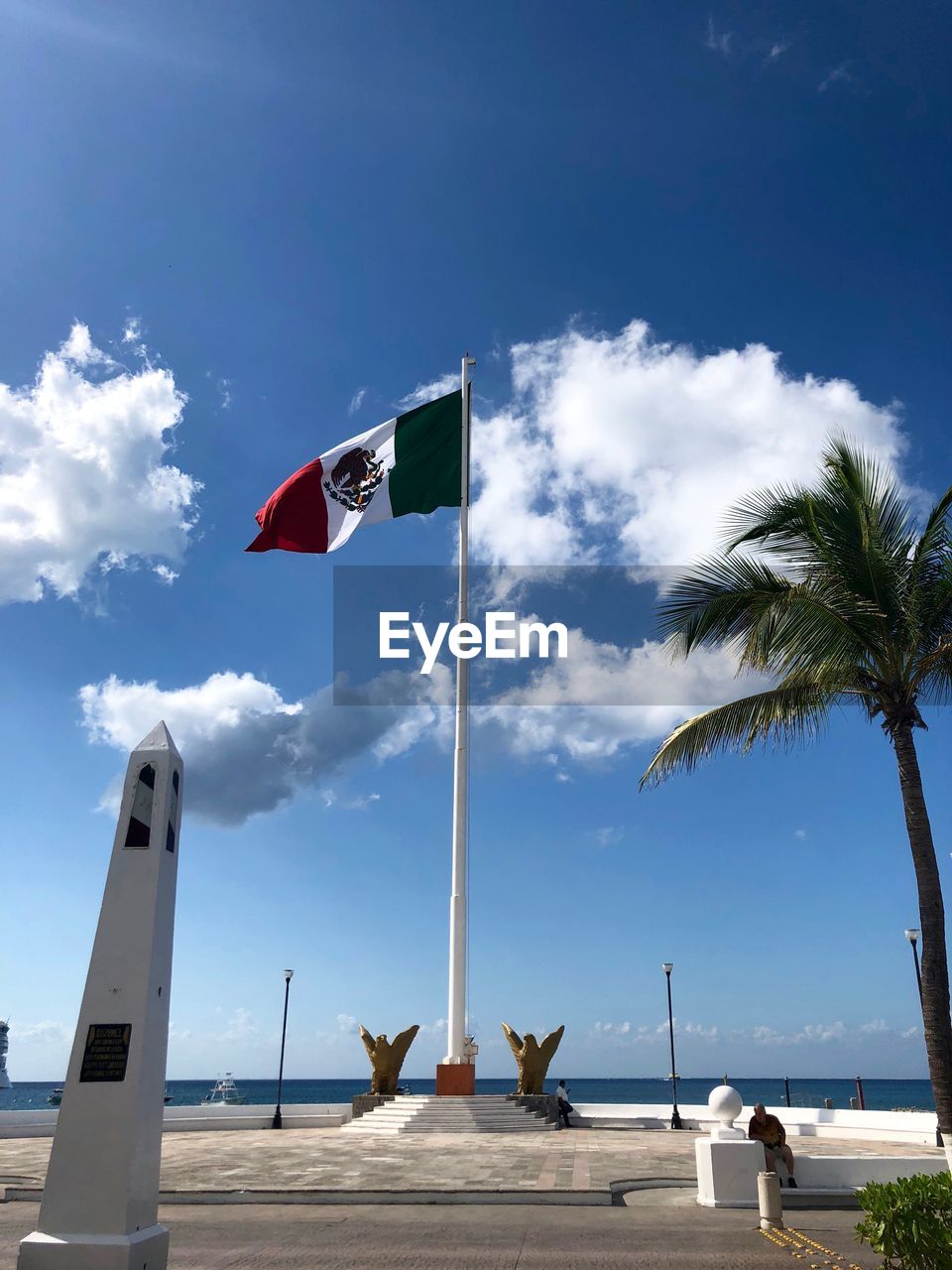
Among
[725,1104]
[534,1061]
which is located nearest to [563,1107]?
[534,1061]

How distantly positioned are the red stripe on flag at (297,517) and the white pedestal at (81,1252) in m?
20.7

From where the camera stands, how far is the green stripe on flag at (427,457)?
29.5 m

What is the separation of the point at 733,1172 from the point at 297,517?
19.8 metres

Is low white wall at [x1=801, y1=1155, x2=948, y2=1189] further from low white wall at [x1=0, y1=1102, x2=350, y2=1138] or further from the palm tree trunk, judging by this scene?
low white wall at [x1=0, y1=1102, x2=350, y2=1138]

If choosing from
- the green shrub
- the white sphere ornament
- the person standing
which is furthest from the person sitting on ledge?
the person standing

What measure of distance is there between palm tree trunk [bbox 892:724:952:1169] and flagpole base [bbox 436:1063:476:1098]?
16.1 metres

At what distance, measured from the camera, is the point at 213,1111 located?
105 ft

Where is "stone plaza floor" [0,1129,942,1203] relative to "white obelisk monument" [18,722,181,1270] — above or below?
below

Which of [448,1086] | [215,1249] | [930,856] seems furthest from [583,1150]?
[215,1249]

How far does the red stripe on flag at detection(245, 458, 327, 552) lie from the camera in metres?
27.4

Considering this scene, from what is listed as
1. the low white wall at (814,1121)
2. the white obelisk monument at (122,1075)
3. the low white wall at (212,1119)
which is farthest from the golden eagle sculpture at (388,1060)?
the white obelisk monument at (122,1075)

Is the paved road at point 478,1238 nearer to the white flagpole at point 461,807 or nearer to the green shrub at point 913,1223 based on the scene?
the green shrub at point 913,1223

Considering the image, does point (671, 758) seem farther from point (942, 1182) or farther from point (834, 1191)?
point (942, 1182)

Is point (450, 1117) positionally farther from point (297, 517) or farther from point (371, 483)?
point (371, 483)
